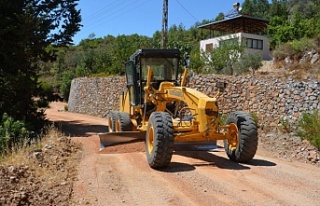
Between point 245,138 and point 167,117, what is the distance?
175cm

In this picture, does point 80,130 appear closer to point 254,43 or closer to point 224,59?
point 224,59

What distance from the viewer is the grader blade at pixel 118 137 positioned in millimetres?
9752

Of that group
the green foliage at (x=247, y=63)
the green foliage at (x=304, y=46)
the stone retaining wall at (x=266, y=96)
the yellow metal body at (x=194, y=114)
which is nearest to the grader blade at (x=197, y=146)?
the yellow metal body at (x=194, y=114)

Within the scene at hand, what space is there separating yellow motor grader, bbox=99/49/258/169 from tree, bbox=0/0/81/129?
533 centimetres

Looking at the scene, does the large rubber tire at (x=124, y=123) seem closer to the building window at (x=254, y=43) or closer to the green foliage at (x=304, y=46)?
the green foliage at (x=304, y=46)

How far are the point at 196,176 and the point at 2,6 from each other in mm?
12323

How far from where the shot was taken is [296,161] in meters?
9.55

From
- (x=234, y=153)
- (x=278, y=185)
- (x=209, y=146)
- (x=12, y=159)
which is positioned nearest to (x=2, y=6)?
(x=12, y=159)

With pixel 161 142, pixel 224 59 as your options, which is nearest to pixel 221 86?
pixel 224 59

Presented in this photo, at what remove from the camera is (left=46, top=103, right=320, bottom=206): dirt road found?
5.91m

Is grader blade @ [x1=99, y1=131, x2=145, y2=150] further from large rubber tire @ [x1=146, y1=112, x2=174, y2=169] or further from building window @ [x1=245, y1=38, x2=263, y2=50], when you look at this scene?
building window @ [x1=245, y1=38, x2=263, y2=50]

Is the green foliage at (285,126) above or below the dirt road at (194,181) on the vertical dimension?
above

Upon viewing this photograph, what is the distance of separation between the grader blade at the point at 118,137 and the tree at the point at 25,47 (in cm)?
Result: 642

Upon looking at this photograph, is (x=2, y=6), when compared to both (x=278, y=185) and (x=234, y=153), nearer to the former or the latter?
(x=234, y=153)
